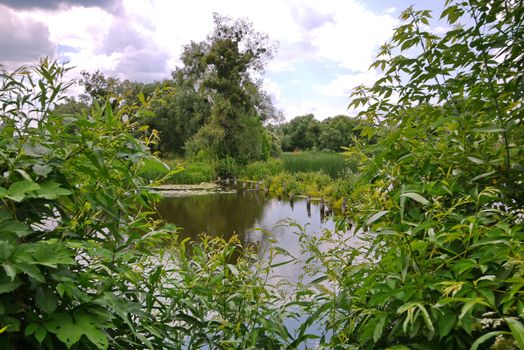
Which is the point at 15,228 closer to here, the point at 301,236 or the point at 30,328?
the point at 30,328

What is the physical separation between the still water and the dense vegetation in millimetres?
3481

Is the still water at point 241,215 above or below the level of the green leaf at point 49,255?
below

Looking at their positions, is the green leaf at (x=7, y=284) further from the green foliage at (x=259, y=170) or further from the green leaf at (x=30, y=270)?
the green foliage at (x=259, y=170)

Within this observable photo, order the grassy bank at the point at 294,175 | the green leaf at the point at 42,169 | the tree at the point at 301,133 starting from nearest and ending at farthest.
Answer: the green leaf at the point at 42,169
the grassy bank at the point at 294,175
the tree at the point at 301,133

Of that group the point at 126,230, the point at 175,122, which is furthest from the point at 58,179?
the point at 175,122

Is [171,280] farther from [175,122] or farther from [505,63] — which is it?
[175,122]

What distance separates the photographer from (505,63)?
134 cm

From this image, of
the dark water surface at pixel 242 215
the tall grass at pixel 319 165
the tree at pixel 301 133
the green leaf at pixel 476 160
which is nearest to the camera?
the green leaf at pixel 476 160

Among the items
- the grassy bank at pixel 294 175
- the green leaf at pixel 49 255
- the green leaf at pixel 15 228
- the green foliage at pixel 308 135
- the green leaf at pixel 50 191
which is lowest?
the grassy bank at pixel 294 175

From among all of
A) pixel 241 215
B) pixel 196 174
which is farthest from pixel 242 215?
pixel 196 174

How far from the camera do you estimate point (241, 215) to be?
7.63m

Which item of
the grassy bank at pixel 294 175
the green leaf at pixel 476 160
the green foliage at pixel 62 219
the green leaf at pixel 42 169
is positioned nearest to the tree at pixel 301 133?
the grassy bank at pixel 294 175

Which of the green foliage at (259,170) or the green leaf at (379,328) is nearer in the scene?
the green leaf at (379,328)

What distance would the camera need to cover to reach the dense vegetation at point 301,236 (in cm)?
83
